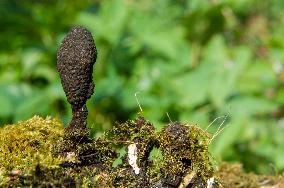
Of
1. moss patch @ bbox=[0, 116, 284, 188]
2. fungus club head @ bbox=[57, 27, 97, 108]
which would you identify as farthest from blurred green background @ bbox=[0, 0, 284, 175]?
fungus club head @ bbox=[57, 27, 97, 108]

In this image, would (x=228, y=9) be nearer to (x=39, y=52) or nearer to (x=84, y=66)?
(x=39, y=52)

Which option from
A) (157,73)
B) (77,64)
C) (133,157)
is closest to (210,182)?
(133,157)

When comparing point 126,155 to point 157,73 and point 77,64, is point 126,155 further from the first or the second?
point 157,73

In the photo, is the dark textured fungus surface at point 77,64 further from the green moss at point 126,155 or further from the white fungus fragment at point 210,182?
the white fungus fragment at point 210,182

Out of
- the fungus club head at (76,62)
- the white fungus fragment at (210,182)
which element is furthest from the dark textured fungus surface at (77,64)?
the white fungus fragment at (210,182)

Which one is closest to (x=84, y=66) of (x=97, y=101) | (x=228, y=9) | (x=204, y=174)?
(x=204, y=174)

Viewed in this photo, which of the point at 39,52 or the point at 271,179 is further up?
the point at 39,52

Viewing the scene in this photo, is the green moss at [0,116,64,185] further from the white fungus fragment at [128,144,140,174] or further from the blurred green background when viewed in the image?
the blurred green background
